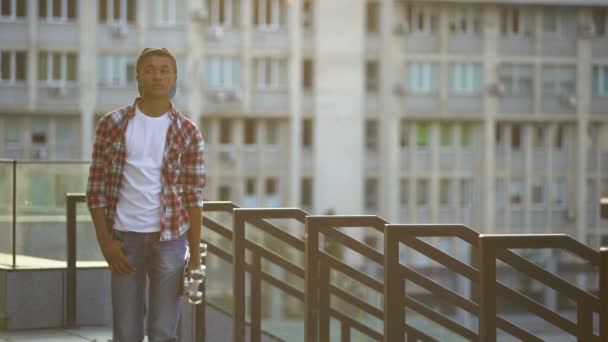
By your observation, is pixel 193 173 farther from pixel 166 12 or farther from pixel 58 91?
pixel 166 12

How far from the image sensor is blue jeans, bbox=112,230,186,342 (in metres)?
5.51

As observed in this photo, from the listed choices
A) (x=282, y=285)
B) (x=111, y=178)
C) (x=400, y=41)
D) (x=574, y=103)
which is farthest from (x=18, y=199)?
(x=574, y=103)

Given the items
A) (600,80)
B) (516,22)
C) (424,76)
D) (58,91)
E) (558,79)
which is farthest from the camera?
(600,80)

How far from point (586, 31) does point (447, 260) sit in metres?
50.9

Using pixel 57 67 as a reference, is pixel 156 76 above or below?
below

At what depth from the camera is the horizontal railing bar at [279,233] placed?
691 cm

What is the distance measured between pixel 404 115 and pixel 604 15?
11.0m

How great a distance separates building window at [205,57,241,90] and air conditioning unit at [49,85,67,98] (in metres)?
6.20

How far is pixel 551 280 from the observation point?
5.98 m

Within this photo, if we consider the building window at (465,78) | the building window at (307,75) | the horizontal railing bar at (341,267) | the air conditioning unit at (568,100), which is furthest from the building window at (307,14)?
the horizontal railing bar at (341,267)

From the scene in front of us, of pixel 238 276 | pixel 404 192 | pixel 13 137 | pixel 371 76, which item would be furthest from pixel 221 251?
pixel 404 192

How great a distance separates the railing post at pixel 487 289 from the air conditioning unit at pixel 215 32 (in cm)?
4635

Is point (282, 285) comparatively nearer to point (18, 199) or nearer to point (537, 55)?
point (18, 199)

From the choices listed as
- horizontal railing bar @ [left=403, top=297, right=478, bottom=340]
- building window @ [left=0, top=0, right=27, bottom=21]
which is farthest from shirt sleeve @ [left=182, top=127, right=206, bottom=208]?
building window @ [left=0, top=0, right=27, bottom=21]
